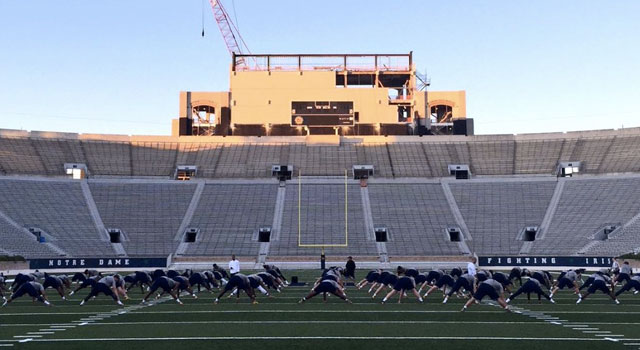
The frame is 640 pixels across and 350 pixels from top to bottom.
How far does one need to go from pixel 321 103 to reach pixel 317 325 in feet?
177

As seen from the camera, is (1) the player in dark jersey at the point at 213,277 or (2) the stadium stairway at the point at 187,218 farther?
(2) the stadium stairway at the point at 187,218

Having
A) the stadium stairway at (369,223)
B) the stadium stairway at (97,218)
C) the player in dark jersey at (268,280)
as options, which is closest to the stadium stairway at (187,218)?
the stadium stairway at (97,218)

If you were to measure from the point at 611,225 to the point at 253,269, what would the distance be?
23.6 m

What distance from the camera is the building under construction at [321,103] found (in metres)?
68.8

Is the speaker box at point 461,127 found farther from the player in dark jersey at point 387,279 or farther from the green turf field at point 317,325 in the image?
the green turf field at point 317,325

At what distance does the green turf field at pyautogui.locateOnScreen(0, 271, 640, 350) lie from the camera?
1291cm

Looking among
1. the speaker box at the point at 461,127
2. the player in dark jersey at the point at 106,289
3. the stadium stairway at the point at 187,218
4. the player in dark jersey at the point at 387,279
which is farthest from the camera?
the speaker box at the point at 461,127

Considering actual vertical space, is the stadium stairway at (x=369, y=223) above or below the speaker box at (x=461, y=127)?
below

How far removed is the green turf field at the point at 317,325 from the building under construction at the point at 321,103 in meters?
46.5

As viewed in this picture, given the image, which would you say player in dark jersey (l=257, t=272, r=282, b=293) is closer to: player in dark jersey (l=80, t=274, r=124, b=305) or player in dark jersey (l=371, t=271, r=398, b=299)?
player in dark jersey (l=371, t=271, r=398, b=299)

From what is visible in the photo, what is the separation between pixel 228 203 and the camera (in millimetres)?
56812

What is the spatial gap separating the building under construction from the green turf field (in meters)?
46.5

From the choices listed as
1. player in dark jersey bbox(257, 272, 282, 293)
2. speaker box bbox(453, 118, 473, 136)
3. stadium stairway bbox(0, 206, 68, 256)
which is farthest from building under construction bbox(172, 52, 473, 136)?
player in dark jersey bbox(257, 272, 282, 293)

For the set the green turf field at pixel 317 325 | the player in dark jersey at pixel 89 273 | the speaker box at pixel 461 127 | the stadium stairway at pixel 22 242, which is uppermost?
the speaker box at pixel 461 127
